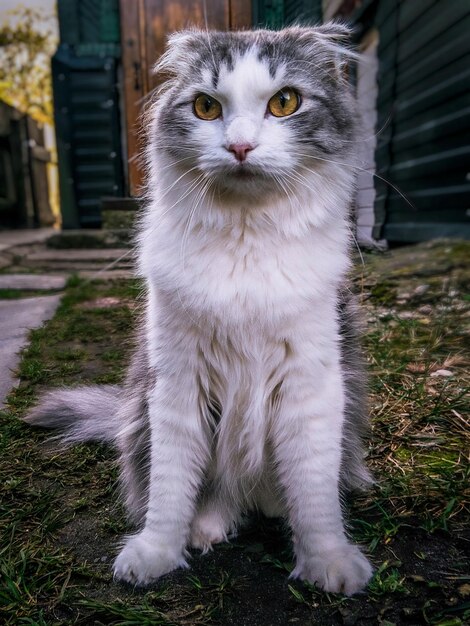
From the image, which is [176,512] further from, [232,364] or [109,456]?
[109,456]

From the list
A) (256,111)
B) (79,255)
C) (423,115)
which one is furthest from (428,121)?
(256,111)

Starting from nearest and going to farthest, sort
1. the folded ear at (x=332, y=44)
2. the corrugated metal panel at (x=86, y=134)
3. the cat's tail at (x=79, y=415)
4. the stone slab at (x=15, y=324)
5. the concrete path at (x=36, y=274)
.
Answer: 1. the folded ear at (x=332, y=44)
2. the cat's tail at (x=79, y=415)
3. the stone slab at (x=15, y=324)
4. the concrete path at (x=36, y=274)
5. the corrugated metal panel at (x=86, y=134)

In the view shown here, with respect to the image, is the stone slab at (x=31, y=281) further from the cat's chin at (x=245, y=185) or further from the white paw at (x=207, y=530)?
the cat's chin at (x=245, y=185)

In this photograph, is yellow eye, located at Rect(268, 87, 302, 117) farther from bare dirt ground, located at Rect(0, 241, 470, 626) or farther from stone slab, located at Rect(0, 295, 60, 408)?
stone slab, located at Rect(0, 295, 60, 408)

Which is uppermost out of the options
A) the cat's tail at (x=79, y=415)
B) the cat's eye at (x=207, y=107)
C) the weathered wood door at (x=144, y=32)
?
the weathered wood door at (x=144, y=32)

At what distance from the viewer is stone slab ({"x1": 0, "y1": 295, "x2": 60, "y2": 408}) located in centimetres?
241

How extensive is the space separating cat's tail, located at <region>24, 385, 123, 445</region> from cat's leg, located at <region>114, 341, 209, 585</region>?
0.52 metres

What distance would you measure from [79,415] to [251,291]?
97 cm

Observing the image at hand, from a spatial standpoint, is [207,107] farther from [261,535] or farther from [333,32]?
[261,535]

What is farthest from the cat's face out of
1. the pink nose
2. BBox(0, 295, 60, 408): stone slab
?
BBox(0, 295, 60, 408): stone slab

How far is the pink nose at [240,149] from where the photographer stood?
46.5 inches

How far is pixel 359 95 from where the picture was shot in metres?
3.40

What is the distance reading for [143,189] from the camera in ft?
5.49

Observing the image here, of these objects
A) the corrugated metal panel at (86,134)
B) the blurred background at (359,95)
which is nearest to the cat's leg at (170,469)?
the blurred background at (359,95)
